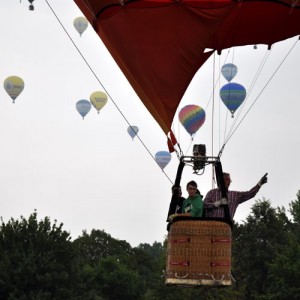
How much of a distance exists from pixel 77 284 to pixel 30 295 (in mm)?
5468

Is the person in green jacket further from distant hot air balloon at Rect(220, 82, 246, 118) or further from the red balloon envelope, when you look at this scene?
distant hot air balloon at Rect(220, 82, 246, 118)

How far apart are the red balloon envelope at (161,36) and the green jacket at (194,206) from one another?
295 centimetres

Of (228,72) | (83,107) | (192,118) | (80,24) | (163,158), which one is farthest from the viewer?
(83,107)

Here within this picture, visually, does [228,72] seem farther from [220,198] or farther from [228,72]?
[220,198]

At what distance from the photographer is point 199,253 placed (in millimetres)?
22406

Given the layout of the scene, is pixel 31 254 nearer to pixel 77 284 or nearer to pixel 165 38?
pixel 77 284

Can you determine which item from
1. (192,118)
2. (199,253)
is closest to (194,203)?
(199,253)

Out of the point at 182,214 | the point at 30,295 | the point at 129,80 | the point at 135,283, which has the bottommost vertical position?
the point at 182,214

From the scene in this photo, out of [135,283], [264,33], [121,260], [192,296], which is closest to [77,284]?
[192,296]

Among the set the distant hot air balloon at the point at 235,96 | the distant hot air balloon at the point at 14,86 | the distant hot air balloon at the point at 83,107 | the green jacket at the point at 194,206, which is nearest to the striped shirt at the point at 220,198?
the green jacket at the point at 194,206

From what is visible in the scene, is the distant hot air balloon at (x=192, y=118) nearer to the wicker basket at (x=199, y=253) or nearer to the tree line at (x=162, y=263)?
the tree line at (x=162, y=263)

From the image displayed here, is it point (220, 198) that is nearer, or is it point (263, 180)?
point (220, 198)

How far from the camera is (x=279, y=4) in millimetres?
25797

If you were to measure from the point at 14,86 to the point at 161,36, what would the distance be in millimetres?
56751
